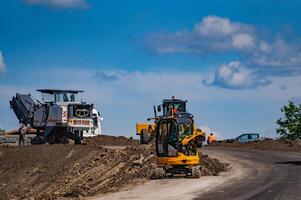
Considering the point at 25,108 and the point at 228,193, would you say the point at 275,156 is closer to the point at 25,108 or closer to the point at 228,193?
the point at 25,108

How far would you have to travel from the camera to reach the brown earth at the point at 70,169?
28027 mm

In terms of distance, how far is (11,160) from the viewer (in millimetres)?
37156

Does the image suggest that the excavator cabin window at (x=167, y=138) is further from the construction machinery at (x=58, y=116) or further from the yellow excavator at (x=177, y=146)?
the construction machinery at (x=58, y=116)

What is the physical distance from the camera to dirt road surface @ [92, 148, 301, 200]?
20.3m

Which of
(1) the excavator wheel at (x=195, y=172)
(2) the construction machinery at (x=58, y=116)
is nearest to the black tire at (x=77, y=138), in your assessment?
(2) the construction machinery at (x=58, y=116)

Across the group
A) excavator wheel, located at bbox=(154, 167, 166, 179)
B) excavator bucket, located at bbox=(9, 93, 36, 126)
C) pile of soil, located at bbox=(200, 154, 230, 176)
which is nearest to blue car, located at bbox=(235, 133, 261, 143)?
excavator bucket, located at bbox=(9, 93, 36, 126)

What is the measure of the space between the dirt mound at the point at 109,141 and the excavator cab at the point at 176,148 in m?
22.1

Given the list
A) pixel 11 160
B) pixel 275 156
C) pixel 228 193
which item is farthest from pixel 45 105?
pixel 228 193

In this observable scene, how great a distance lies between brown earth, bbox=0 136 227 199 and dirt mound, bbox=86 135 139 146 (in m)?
12.8

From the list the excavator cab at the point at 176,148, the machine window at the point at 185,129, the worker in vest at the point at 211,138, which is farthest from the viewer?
the worker in vest at the point at 211,138

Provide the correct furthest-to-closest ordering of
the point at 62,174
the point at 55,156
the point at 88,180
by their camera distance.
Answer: the point at 55,156 < the point at 62,174 < the point at 88,180

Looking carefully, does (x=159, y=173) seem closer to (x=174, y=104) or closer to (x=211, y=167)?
(x=211, y=167)

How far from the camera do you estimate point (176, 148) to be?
27188mm

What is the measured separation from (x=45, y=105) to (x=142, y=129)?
720cm
